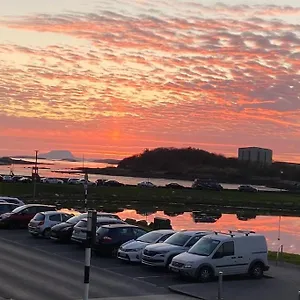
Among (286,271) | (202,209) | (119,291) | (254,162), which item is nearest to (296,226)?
(202,209)

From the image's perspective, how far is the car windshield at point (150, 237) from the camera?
27859mm

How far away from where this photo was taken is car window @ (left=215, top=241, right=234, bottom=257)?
77.8ft

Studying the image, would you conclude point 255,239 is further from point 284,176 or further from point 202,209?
point 284,176

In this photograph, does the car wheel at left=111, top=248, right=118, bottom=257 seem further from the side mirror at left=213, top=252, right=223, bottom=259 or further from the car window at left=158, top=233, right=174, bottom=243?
Answer: the side mirror at left=213, top=252, right=223, bottom=259

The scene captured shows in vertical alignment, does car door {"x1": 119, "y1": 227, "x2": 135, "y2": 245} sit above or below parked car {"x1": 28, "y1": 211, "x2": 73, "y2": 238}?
above

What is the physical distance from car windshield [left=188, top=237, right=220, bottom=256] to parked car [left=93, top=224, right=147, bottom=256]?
17.5 ft

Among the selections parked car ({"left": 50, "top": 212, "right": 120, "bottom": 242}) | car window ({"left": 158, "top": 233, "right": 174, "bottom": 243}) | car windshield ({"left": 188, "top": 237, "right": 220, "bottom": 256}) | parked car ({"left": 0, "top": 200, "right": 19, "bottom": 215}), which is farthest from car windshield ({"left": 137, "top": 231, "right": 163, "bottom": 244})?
parked car ({"left": 0, "top": 200, "right": 19, "bottom": 215})

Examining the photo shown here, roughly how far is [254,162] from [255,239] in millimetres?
173447

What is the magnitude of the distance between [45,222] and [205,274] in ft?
46.7

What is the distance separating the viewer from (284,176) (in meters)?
184

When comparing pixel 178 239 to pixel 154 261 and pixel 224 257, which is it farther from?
pixel 224 257

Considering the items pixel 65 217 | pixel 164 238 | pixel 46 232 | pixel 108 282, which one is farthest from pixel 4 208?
pixel 108 282

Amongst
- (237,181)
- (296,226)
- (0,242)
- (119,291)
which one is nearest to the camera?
(119,291)

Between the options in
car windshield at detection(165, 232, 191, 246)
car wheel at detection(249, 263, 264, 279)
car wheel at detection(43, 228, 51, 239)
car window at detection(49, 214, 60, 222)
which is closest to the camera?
car wheel at detection(249, 263, 264, 279)
